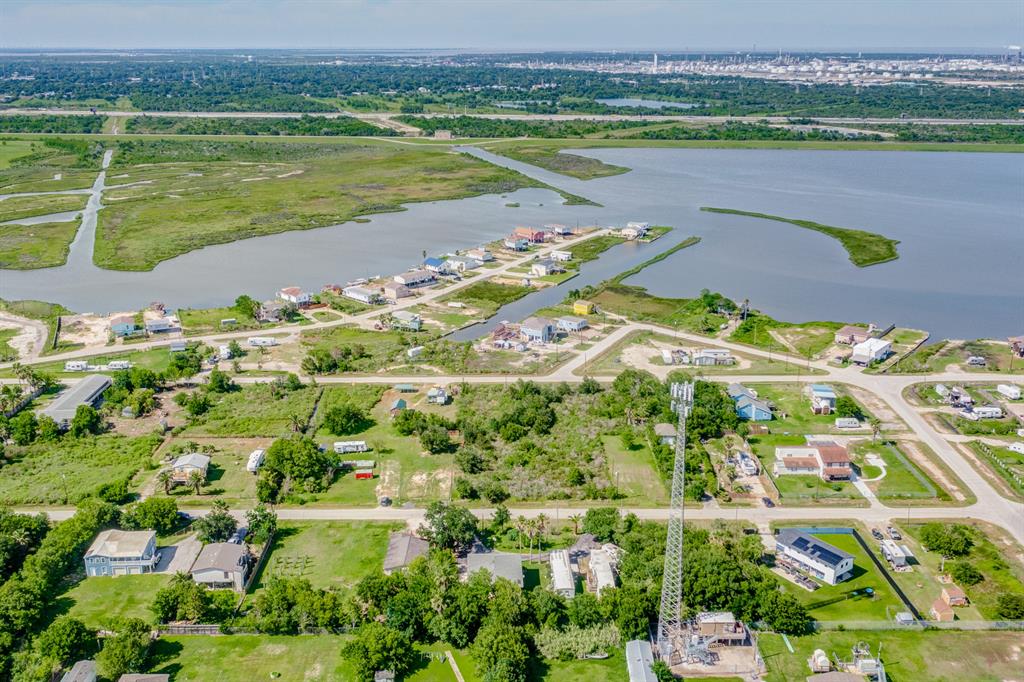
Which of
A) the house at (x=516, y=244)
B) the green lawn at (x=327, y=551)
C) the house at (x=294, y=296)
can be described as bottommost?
the green lawn at (x=327, y=551)

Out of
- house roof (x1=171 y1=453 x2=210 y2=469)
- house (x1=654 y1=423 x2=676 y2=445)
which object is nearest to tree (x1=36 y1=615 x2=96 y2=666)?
house roof (x1=171 y1=453 x2=210 y2=469)

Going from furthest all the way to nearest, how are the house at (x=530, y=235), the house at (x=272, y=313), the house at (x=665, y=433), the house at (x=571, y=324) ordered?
the house at (x=530, y=235) < the house at (x=272, y=313) < the house at (x=571, y=324) < the house at (x=665, y=433)

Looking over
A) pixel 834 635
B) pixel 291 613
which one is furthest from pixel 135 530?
pixel 834 635

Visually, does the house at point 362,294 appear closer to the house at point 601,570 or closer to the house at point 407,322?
the house at point 407,322

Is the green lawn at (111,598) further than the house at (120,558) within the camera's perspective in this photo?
No

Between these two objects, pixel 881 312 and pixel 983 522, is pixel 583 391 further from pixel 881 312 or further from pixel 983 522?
pixel 881 312

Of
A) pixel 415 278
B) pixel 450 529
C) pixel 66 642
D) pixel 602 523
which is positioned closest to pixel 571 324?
pixel 415 278

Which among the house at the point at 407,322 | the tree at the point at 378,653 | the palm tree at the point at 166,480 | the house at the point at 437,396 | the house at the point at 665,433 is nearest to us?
the tree at the point at 378,653

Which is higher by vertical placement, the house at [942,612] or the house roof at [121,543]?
the house at [942,612]

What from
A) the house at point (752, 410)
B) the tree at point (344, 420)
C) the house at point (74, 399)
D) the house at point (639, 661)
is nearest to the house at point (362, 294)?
the house at point (74, 399)
